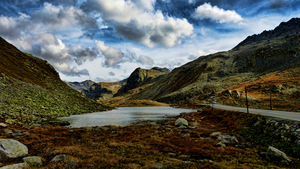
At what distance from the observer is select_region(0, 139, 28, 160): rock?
12.0 m

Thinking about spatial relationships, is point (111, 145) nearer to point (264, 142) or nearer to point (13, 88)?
point (264, 142)

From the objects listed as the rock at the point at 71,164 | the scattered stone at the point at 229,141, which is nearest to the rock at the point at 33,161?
the rock at the point at 71,164

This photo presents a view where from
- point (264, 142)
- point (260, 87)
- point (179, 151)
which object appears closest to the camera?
point (179, 151)

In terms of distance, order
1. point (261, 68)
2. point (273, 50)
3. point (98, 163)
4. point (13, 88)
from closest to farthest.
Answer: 1. point (98, 163)
2. point (13, 88)
3. point (261, 68)
4. point (273, 50)

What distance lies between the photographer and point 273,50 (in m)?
166

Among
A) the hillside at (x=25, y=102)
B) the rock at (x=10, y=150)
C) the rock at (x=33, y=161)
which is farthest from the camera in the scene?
the hillside at (x=25, y=102)

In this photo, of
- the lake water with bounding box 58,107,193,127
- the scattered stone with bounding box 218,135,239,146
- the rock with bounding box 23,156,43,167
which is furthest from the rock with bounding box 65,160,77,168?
the lake water with bounding box 58,107,193,127

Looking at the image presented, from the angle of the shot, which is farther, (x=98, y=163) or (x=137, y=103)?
(x=137, y=103)

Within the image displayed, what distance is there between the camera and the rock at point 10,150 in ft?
39.3

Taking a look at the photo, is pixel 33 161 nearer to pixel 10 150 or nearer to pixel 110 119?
pixel 10 150

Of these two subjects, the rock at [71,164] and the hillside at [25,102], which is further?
Answer: the hillside at [25,102]

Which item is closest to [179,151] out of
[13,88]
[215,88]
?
[13,88]

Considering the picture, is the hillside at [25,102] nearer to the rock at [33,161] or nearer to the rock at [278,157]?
the rock at [33,161]

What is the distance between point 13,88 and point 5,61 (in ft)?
93.8
